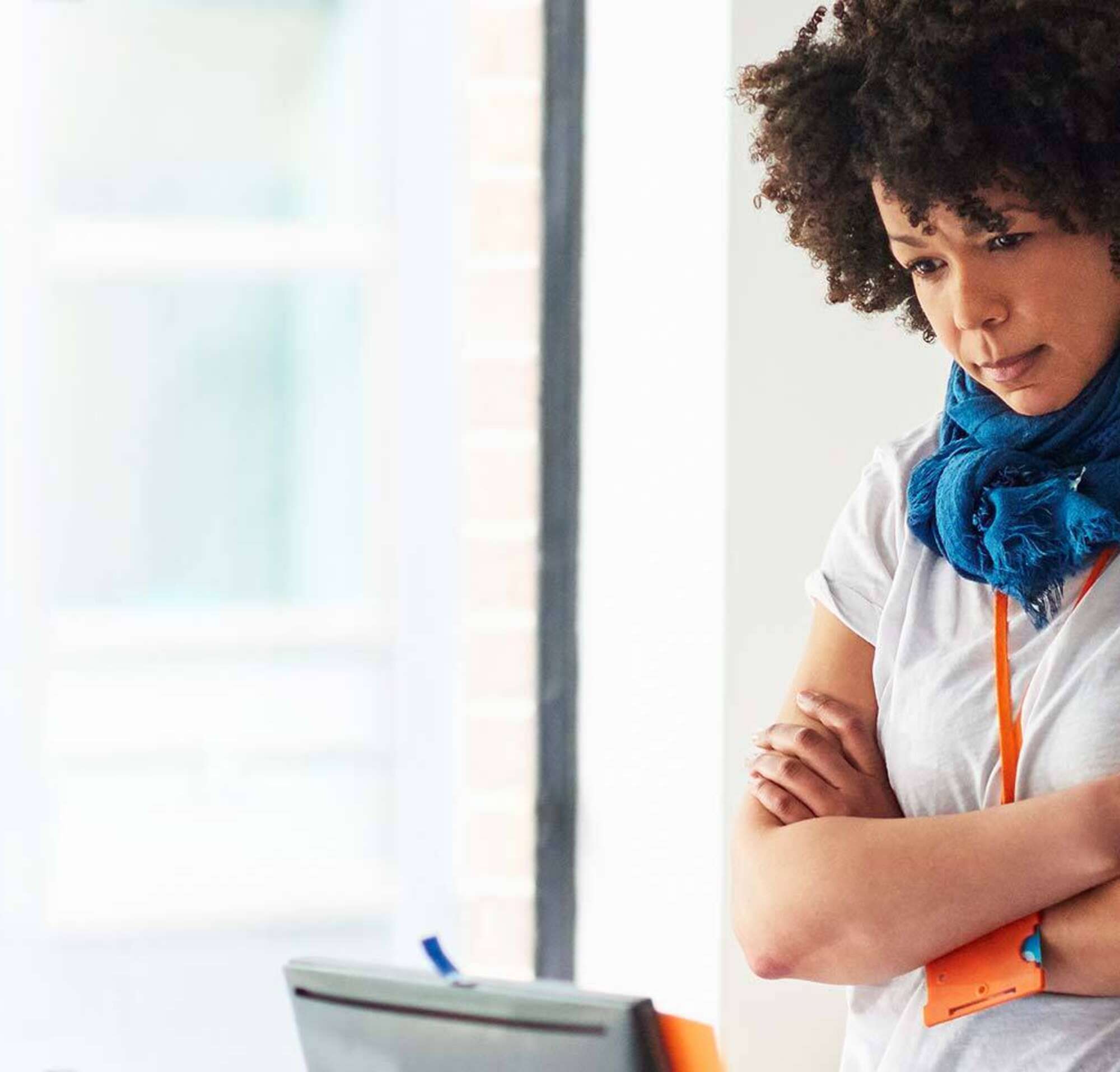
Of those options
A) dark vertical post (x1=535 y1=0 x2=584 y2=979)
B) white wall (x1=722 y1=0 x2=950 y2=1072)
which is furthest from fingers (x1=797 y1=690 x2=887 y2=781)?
dark vertical post (x1=535 y1=0 x2=584 y2=979)

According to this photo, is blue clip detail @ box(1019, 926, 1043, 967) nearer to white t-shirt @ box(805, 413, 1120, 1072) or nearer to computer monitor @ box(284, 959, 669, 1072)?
white t-shirt @ box(805, 413, 1120, 1072)

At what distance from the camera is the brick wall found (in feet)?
8.79

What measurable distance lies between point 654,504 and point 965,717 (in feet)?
3.77

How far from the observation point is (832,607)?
1435mm

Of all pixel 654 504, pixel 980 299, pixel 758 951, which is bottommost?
pixel 758 951

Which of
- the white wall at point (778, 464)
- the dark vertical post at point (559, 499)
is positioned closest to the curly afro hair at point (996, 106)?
the white wall at point (778, 464)

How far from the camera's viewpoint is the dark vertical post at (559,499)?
2678 millimetres

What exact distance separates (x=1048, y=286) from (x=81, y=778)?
2195 mm

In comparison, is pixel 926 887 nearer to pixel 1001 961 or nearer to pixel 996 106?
pixel 1001 961

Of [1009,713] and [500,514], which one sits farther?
[500,514]

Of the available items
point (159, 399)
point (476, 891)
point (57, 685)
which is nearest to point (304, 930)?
point (476, 891)

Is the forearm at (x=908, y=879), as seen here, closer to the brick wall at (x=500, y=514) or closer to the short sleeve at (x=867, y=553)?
the short sleeve at (x=867, y=553)

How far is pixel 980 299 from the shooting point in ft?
4.09

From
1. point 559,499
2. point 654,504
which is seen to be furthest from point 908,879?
point 559,499
